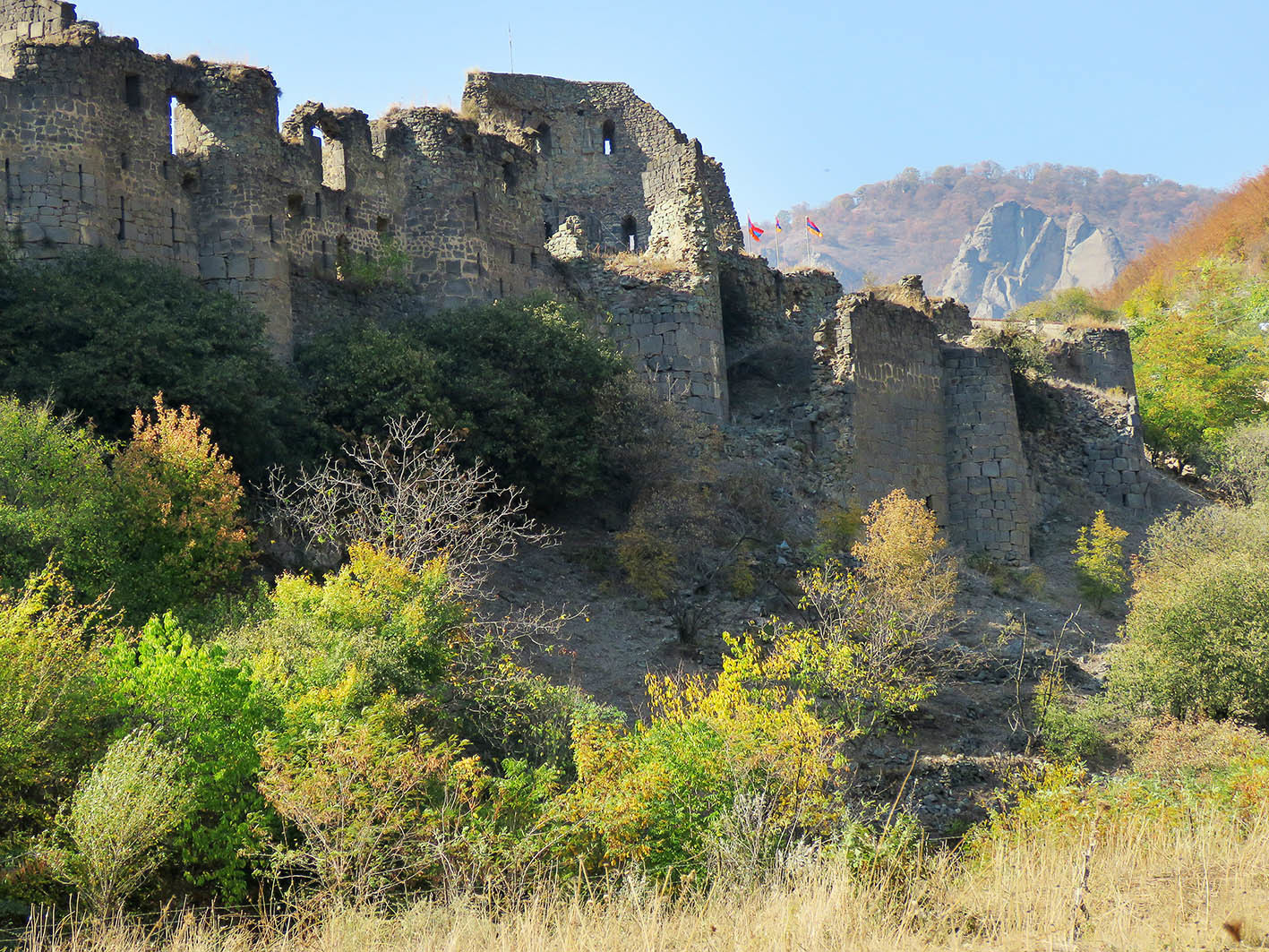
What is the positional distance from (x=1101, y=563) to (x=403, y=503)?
14.1 meters

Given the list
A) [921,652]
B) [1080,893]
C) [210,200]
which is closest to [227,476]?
[210,200]

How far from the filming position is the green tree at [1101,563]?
92.4ft

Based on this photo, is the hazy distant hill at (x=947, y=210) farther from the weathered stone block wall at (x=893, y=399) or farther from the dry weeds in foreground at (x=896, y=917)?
the dry weeds in foreground at (x=896, y=917)

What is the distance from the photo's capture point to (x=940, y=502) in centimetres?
3034

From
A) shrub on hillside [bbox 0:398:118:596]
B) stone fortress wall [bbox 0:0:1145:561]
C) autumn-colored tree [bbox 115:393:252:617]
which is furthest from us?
stone fortress wall [bbox 0:0:1145:561]

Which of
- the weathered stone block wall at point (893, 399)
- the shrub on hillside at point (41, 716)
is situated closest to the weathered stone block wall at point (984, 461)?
the weathered stone block wall at point (893, 399)

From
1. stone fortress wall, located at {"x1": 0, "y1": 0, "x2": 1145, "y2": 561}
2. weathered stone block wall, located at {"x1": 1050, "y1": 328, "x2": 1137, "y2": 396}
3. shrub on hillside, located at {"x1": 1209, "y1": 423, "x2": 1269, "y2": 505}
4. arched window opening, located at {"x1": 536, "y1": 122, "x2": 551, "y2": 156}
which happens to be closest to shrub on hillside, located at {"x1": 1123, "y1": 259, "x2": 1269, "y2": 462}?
shrub on hillside, located at {"x1": 1209, "y1": 423, "x2": 1269, "y2": 505}

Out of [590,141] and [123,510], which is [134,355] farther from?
[590,141]

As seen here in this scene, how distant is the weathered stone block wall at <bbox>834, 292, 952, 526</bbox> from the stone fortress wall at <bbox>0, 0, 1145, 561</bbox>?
2.0 inches

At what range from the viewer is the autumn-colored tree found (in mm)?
18969

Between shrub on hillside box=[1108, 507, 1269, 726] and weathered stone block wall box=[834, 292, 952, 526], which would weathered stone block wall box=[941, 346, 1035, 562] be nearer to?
weathered stone block wall box=[834, 292, 952, 526]

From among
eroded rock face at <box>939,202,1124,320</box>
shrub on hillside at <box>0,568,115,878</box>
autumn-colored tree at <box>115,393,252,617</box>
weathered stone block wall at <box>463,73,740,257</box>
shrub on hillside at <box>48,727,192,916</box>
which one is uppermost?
eroded rock face at <box>939,202,1124,320</box>

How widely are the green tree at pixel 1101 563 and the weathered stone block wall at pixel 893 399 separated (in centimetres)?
272

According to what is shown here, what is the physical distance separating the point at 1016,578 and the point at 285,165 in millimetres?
14785
